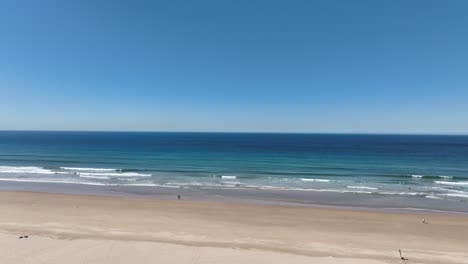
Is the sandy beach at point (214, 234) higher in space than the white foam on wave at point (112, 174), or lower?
higher

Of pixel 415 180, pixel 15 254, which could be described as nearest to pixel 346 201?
pixel 415 180

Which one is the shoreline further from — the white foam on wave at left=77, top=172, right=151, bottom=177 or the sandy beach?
the white foam on wave at left=77, top=172, right=151, bottom=177

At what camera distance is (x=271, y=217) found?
1176 centimetres

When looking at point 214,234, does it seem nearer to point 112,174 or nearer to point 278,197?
point 278,197

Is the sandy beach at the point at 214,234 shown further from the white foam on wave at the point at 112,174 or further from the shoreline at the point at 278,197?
the white foam on wave at the point at 112,174

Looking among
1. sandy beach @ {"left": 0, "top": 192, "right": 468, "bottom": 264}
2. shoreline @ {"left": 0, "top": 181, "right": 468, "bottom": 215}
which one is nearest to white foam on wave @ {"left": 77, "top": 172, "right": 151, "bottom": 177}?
shoreline @ {"left": 0, "top": 181, "right": 468, "bottom": 215}

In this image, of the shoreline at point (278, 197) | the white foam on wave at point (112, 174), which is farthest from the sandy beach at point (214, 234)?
the white foam on wave at point (112, 174)

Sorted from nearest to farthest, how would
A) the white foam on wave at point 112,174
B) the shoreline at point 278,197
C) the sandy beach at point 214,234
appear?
the sandy beach at point 214,234 < the shoreline at point 278,197 < the white foam on wave at point 112,174

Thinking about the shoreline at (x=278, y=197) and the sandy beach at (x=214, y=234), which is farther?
the shoreline at (x=278, y=197)

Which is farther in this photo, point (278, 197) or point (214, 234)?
point (278, 197)

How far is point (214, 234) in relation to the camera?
9.02 m

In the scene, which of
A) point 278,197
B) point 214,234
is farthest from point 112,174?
point 214,234

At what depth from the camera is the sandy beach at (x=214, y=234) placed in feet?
22.0

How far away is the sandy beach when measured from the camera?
22.0 ft
